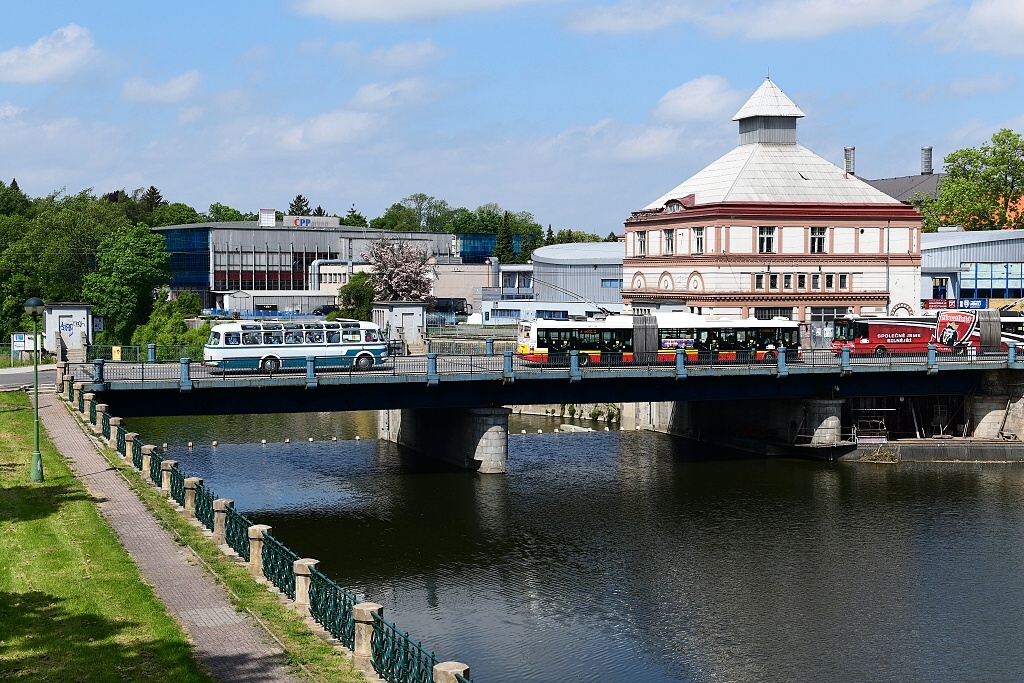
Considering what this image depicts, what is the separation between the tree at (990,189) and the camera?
139625 mm

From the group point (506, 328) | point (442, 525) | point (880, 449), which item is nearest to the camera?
point (442, 525)

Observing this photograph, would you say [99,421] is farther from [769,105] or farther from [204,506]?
[769,105]

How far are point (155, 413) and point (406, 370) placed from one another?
13.7m

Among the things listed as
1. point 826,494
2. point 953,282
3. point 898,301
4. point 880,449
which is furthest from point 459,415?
point 953,282

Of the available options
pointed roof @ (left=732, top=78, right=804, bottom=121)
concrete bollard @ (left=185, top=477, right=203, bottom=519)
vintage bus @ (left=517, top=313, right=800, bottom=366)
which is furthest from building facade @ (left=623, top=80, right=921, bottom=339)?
concrete bollard @ (left=185, top=477, right=203, bottom=519)

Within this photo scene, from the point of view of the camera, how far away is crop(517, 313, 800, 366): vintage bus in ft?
227

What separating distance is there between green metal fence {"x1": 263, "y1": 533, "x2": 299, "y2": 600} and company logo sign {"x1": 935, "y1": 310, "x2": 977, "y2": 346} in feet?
192

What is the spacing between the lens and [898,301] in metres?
94.9

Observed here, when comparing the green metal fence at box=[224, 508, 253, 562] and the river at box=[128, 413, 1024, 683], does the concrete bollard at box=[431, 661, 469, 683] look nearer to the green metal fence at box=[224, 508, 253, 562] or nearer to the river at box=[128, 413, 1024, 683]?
the green metal fence at box=[224, 508, 253, 562]

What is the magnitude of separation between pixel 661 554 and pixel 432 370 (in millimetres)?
18085

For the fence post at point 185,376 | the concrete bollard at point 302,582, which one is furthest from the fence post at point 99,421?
the concrete bollard at point 302,582

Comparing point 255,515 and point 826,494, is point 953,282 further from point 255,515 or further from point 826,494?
point 255,515

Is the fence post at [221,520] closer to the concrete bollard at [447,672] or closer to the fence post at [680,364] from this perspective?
the concrete bollard at [447,672]

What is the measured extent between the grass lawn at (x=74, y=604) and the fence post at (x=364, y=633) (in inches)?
119
